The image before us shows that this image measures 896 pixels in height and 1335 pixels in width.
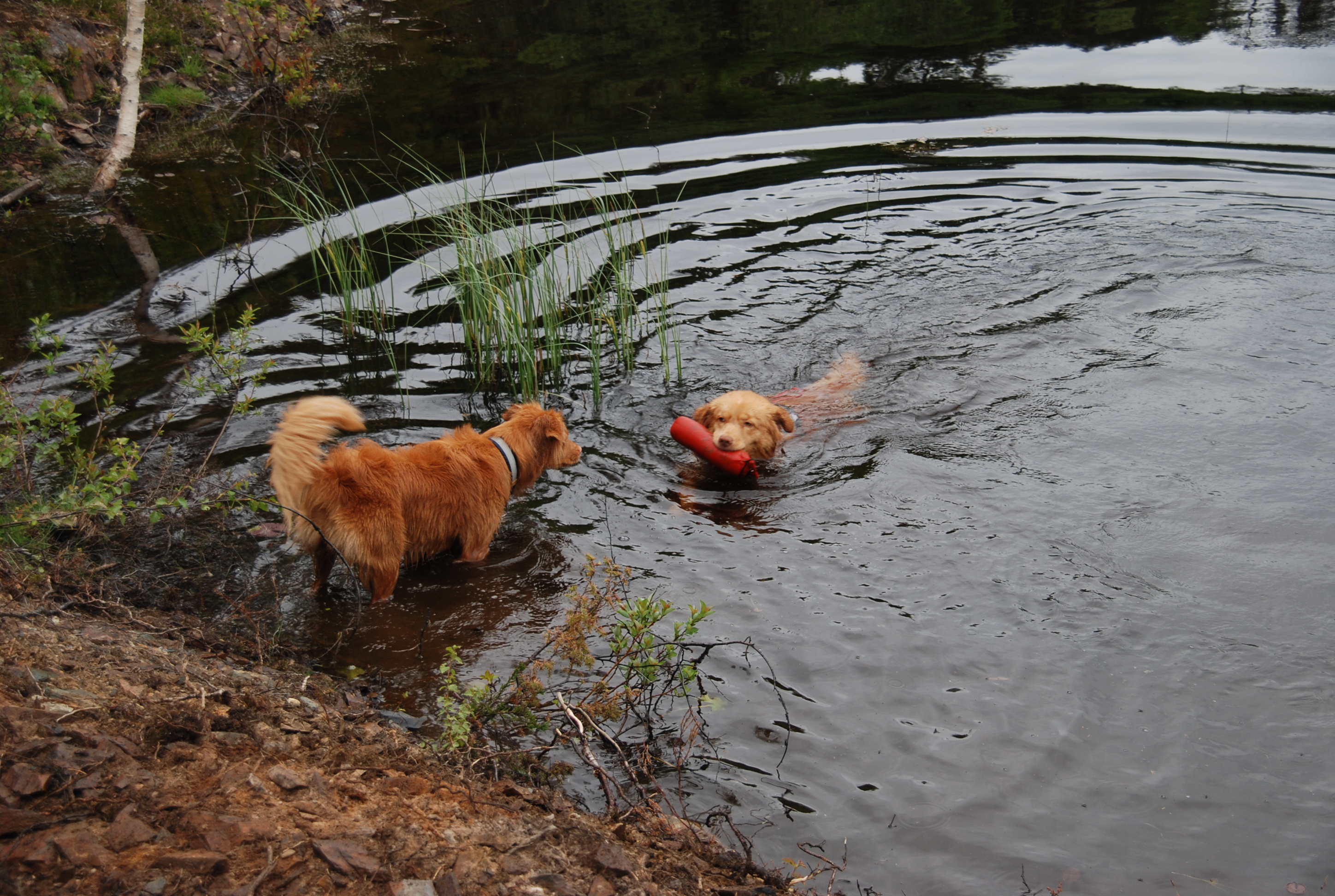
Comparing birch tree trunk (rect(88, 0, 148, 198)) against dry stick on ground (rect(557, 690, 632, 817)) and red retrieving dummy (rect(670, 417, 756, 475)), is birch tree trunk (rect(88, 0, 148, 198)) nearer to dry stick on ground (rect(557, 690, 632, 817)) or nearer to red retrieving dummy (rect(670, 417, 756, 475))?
red retrieving dummy (rect(670, 417, 756, 475))

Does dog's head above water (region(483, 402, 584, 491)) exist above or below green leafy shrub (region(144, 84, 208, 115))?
below

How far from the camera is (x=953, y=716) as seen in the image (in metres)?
4.30

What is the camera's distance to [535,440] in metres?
Result: 5.76

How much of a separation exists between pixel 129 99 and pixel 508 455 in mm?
5792

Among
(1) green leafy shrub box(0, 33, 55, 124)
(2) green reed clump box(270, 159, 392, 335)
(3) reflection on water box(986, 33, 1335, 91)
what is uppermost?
(1) green leafy shrub box(0, 33, 55, 124)

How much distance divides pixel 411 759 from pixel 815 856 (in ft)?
5.29

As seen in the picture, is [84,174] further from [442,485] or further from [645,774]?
[645,774]

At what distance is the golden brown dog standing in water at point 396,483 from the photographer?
4363mm

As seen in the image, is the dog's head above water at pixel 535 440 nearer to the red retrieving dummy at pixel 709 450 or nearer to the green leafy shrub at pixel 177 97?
the red retrieving dummy at pixel 709 450

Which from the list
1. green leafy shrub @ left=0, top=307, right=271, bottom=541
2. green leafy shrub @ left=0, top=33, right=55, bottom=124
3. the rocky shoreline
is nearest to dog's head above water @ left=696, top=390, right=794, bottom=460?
green leafy shrub @ left=0, top=307, right=271, bottom=541

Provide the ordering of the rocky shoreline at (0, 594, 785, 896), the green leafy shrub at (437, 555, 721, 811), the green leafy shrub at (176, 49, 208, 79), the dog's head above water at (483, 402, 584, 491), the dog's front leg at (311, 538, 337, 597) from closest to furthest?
the rocky shoreline at (0, 594, 785, 896), the green leafy shrub at (437, 555, 721, 811), the dog's front leg at (311, 538, 337, 597), the dog's head above water at (483, 402, 584, 491), the green leafy shrub at (176, 49, 208, 79)

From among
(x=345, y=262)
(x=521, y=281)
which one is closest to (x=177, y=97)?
(x=345, y=262)

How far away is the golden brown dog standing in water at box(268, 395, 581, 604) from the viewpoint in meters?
4.36

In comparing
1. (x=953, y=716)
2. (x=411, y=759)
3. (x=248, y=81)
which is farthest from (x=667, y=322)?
(x=248, y=81)
